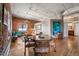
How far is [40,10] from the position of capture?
2.19 meters

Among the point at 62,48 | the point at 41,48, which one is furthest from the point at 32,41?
the point at 62,48

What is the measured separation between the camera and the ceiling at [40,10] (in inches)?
85.5

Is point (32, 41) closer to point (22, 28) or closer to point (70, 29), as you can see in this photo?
point (22, 28)

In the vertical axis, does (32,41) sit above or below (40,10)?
below

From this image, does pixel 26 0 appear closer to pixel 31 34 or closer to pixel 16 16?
pixel 16 16

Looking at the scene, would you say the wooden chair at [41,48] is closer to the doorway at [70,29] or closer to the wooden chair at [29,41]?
the wooden chair at [29,41]

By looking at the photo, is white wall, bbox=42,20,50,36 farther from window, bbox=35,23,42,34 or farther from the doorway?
the doorway

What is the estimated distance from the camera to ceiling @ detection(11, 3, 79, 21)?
2172 millimetres

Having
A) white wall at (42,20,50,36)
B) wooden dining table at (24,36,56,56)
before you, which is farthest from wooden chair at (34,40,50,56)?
white wall at (42,20,50,36)

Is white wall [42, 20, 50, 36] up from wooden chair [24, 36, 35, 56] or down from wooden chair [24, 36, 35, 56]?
up

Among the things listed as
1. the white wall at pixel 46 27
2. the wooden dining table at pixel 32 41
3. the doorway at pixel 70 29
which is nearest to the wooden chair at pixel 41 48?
the wooden dining table at pixel 32 41

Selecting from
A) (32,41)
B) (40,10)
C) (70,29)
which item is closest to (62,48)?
(70,29)

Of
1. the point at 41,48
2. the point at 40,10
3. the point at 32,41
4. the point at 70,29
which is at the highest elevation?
the point at 40,10

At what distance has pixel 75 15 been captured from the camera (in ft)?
7.13
